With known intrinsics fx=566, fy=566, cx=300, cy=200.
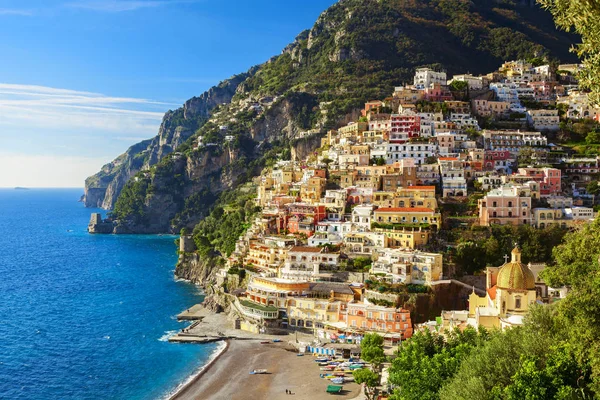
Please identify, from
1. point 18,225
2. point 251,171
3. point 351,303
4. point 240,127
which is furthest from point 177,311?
point 18,225

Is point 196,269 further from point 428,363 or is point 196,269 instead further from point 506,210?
point 428,363

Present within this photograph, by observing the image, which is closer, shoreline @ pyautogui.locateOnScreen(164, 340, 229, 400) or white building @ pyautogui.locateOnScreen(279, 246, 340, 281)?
shoreline @ pyautogui.locateOnScreen(164, 340, 229, 400)

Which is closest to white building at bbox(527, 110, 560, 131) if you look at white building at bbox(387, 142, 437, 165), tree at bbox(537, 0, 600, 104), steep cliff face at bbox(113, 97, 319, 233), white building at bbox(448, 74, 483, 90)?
white building at bbox(448, 74, 483, 90)

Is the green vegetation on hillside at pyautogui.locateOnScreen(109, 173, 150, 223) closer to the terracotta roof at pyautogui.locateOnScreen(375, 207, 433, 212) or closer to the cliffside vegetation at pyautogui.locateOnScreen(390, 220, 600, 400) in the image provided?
the terracotta roof at pyautogui.locateOnScreen(375, 207, 433, 212)

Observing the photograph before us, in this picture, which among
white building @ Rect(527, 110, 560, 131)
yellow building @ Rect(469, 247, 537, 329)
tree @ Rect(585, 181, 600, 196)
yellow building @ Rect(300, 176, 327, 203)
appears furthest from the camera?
white building @ Rect(527, 110, 560, 131)

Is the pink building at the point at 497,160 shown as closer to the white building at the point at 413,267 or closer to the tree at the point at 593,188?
the tree at the point at 593,188
